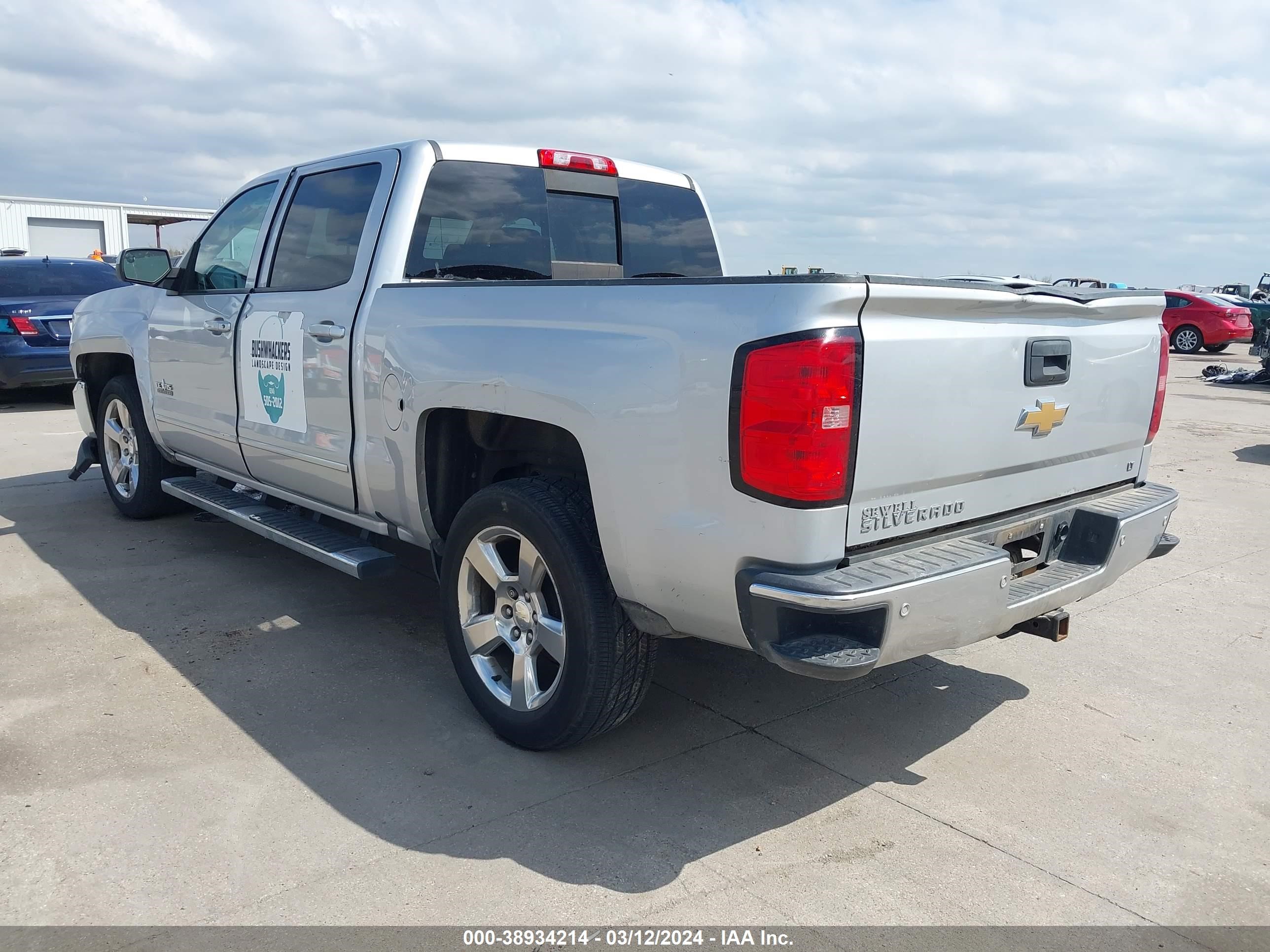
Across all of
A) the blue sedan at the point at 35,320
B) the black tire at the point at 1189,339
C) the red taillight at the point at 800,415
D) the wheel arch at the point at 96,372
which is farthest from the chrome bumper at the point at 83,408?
the black tire at the point at 1189,339

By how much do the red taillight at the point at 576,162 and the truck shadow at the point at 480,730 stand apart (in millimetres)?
2210

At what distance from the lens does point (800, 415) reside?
8.43 ft

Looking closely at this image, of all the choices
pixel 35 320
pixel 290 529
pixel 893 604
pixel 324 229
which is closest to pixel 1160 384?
pixel 893 604

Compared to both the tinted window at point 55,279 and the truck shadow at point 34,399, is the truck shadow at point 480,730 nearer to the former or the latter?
the tinted window at point 55,279

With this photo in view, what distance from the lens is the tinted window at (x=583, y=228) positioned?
4602 mm

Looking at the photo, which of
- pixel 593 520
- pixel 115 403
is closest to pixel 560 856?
pixel 593 520

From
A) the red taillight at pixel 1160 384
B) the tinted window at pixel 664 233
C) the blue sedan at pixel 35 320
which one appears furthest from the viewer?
the blue sedan at pixel 35 320

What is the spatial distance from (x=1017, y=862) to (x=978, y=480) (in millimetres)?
1108

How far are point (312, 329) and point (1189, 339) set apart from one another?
2478cm

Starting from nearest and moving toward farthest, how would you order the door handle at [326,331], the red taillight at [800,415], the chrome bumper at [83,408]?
the red taillight at [800,415], the door handle at [326,331], the chrome bumper at [83,408]

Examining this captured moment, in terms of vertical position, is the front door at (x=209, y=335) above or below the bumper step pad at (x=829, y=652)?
above

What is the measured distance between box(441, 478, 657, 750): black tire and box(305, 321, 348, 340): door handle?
106 cm

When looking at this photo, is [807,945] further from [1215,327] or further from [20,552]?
[1215,327]

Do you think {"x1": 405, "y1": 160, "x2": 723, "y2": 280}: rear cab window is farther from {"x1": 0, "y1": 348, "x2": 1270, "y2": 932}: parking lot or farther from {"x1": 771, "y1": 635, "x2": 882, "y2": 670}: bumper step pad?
{"x1": 771, "y1": 635, "x2": 882, "y2": 670}: bumper step pad
